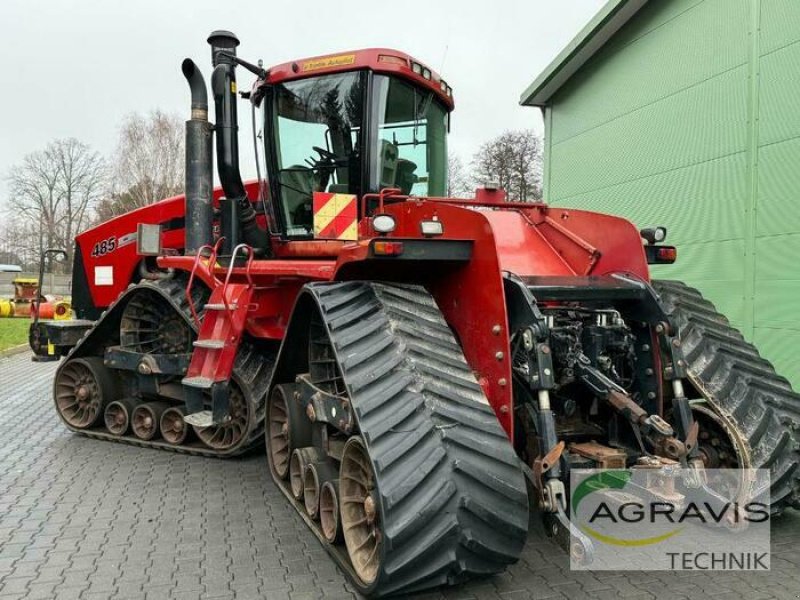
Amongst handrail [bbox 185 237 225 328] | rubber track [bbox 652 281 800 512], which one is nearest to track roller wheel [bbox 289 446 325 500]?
handrail [bbox 185 237 225 328]

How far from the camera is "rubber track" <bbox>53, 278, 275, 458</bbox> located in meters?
5.34

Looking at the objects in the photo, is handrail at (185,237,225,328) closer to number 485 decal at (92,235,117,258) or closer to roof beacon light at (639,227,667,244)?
number 485 decal at (92,235,117,258)

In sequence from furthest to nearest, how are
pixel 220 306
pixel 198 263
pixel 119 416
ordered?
pixel 119 416, pixel 198 263, pixel 220 306

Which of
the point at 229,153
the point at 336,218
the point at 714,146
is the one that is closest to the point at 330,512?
the point at 336,218

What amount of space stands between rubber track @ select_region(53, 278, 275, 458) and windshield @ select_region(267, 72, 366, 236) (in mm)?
1198

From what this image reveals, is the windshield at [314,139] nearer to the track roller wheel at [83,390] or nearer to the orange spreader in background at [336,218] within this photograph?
the orange spreader in background at [336,218]

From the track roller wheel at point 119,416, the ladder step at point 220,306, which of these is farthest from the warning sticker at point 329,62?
the track roller wheel at point 119,416

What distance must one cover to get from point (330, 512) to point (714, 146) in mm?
6755

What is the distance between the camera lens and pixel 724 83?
792 cm

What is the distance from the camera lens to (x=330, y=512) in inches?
141

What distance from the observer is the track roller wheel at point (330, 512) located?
341cm

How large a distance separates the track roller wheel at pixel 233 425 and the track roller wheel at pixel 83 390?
1.35 m

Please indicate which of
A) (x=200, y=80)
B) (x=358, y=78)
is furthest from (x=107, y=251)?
(x=358, y=78)

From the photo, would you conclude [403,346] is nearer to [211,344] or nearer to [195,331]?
[211,344]
